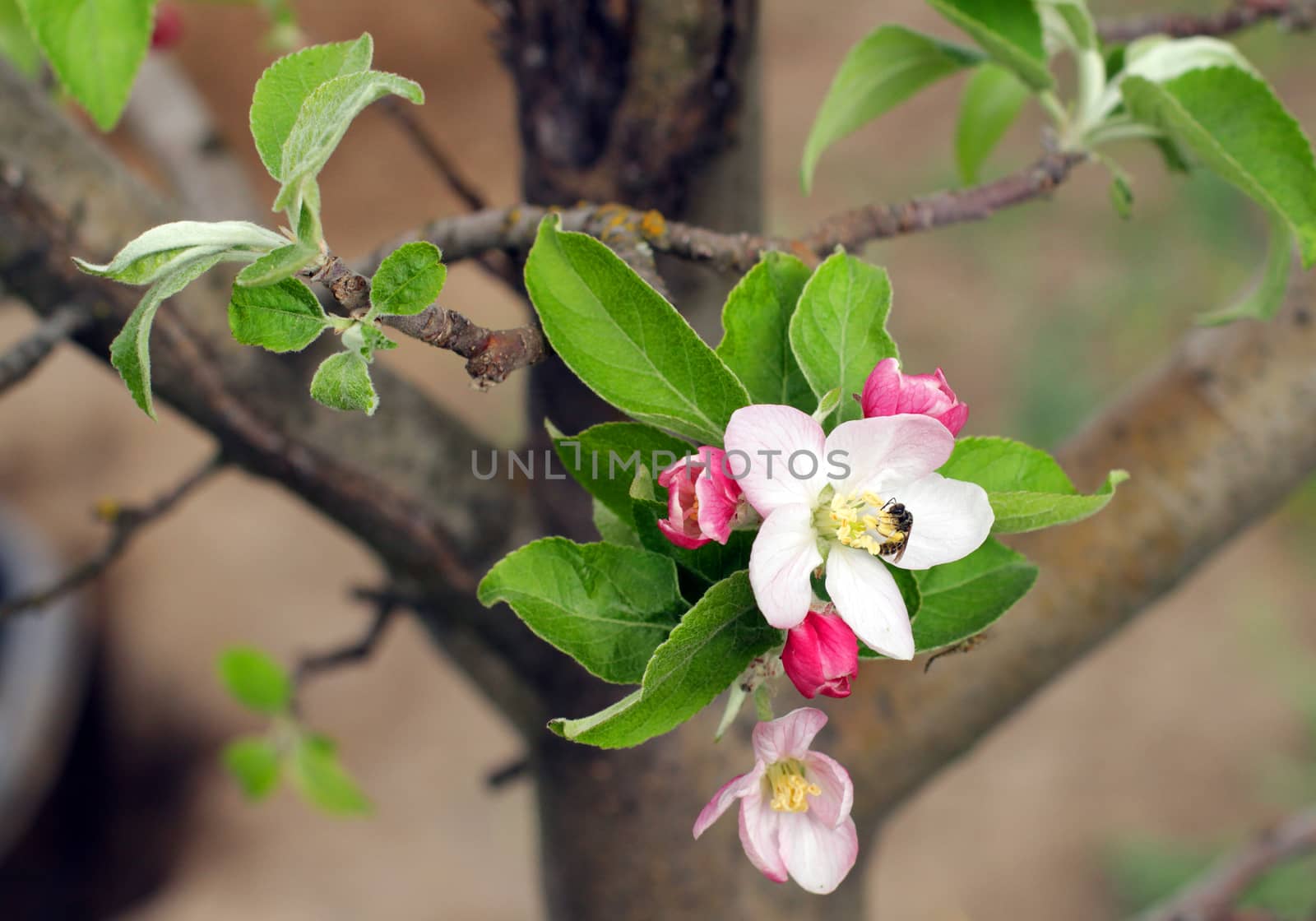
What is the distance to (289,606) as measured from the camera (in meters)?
2.96

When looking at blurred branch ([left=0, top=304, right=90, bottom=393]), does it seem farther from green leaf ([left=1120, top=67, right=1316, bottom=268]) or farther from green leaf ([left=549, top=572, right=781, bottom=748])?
green leaf ([left=1120, top=67, right=1316, bottom=268])

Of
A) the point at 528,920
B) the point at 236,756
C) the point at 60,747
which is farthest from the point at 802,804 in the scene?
the point at 60,747

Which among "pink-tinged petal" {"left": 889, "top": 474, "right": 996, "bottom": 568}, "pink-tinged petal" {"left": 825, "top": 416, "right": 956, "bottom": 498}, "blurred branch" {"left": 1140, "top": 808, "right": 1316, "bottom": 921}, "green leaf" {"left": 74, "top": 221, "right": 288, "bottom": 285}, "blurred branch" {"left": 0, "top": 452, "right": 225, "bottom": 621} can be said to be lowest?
"blurred branch" {"left": 1140, "top": 808, "right": 1316, "bottom": 921}

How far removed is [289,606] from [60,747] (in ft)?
2.08

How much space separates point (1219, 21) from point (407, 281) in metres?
0.86

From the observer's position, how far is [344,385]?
0.45 metres

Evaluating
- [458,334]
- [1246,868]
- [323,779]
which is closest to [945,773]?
[1246,868]

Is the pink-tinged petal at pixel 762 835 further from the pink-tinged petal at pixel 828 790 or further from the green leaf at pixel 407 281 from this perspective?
the green leaf at pixel 407 281

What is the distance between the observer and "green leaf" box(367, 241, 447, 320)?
449mm

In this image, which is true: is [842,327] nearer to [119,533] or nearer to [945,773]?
[119,533]

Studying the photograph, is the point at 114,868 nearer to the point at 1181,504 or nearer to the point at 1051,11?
the point at 1181,504

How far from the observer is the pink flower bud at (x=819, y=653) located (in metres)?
0.49

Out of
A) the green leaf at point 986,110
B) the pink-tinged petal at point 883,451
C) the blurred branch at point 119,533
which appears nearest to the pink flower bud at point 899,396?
the pink-tinged petal at point 883,451

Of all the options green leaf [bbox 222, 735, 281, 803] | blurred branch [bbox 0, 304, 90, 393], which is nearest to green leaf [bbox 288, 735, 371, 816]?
green leaf [bbox 222, 735, 281, 803]
